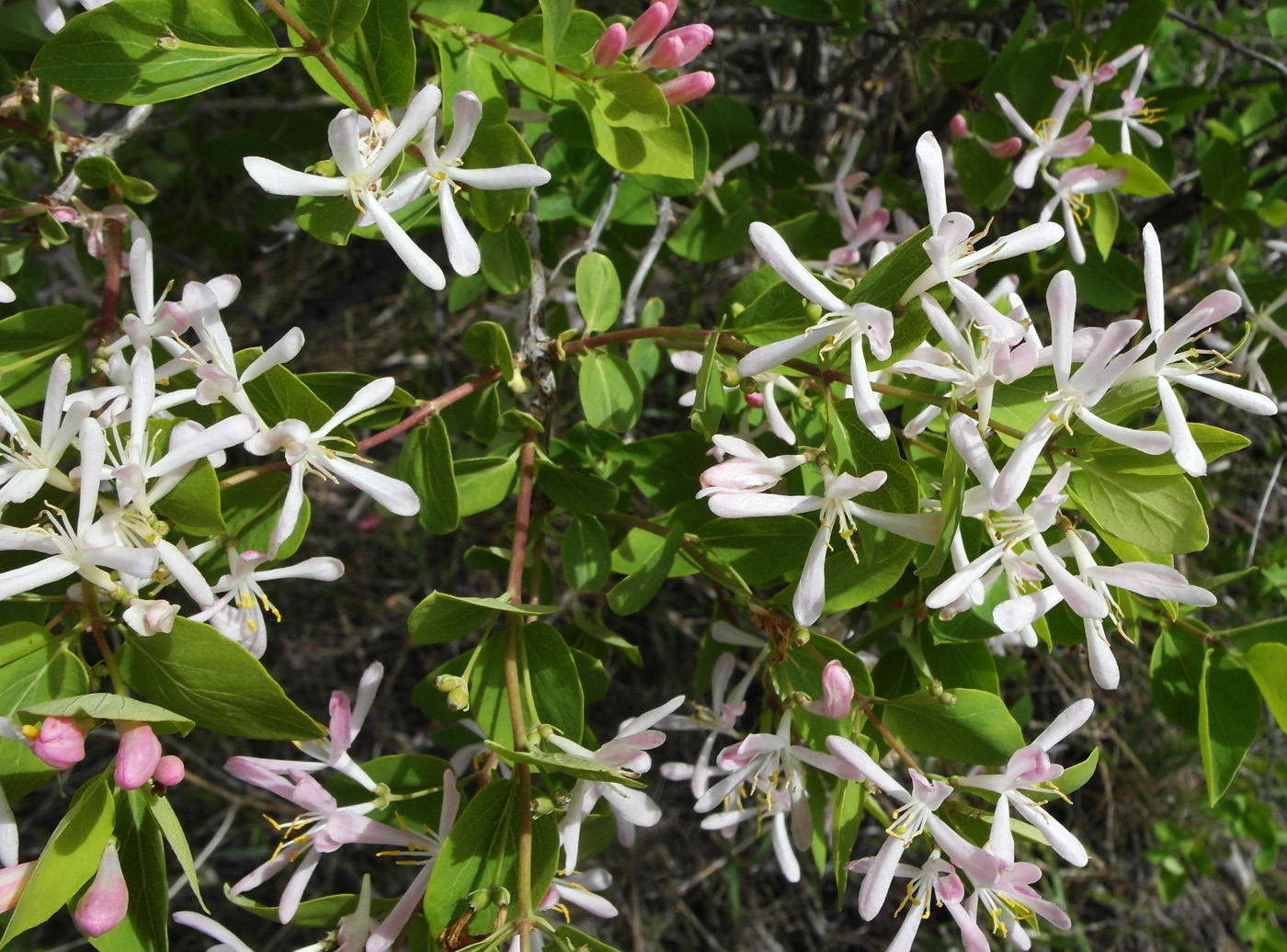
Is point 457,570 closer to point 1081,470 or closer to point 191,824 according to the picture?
point 191,824

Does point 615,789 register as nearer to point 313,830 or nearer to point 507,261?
point 313,830

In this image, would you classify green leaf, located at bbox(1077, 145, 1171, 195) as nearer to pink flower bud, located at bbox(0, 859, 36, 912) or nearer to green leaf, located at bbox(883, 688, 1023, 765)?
green leaf, located at bbox(883, 688, 1023, 765)

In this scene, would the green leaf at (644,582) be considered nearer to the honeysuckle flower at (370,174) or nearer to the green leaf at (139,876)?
the honeysuckle flower at (370,174)

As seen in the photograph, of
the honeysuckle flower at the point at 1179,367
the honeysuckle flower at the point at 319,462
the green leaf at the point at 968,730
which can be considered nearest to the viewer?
the honeysuckle flower at the point at 1179,367

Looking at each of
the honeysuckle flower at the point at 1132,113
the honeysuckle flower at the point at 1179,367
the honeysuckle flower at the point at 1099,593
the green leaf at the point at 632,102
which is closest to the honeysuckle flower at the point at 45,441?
the green leaf at the point at 632,102

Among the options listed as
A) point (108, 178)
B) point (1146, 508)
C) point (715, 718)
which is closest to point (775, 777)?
point (715, 718)

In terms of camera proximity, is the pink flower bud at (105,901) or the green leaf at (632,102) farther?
the green leaf at (632,102)
